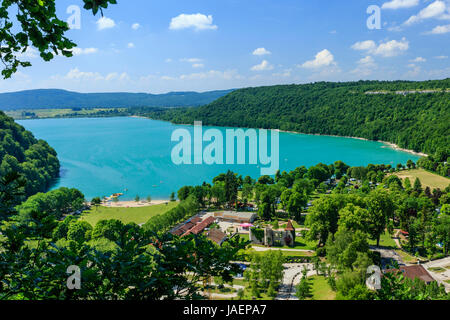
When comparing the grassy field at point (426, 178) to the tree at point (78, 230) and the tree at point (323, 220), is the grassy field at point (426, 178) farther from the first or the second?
the tree at point (78, 230)

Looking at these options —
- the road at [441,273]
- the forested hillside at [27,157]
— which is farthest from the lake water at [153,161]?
the road at [441,273]

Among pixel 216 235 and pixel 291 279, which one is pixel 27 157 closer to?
pixel 216 235

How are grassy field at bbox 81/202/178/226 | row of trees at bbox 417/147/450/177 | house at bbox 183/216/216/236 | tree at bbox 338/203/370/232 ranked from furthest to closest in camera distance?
1. row of trees at bbox 417/147/450/177
2. grassy field at bbox 81/202/178/226
3. house at bbox 183/216/216/236
4. tree at bbox 338/203/370/232

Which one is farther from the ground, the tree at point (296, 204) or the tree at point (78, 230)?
the tree at point (296, 204)

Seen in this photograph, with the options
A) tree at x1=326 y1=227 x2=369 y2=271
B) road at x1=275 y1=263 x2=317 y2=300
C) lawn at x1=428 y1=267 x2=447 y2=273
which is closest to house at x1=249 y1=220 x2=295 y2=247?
road at x1=275 y1=263 x2=317 y2=300

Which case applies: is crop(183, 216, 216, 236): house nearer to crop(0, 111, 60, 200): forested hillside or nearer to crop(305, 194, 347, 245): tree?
crop(305, 194, 347, 245): tree
